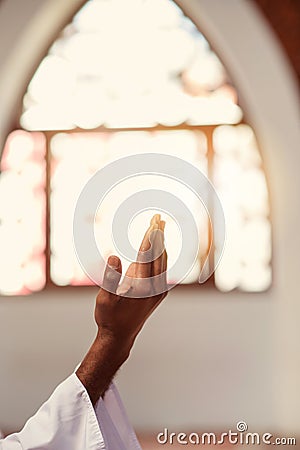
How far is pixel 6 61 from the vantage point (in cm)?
198

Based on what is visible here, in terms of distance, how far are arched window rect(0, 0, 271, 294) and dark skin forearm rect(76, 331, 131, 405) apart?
0.44 ft

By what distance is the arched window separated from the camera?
189 centimetres

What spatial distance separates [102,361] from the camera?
184 cm

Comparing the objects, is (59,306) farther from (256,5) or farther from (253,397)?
(256,5)

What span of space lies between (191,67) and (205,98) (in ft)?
0.24

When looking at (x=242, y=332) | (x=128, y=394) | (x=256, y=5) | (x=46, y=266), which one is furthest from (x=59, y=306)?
(x=256, y=5)

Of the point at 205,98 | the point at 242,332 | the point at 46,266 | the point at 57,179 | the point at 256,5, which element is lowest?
the point at 242,332

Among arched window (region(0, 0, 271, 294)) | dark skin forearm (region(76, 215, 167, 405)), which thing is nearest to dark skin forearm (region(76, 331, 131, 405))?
dark skin forearm (region(76, 215, 167, 405))

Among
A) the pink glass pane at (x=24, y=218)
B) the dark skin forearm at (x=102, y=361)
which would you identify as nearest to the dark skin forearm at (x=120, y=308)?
the dark skin forearm at (x=102, y=361)

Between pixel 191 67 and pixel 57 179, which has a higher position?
pixel 191 67
